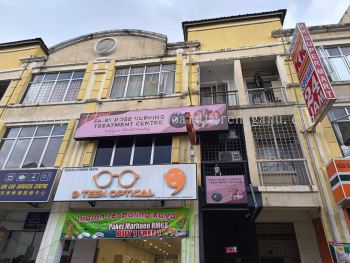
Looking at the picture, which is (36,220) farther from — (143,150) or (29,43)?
(29,43)

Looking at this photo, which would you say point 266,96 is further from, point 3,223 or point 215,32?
point 3,223

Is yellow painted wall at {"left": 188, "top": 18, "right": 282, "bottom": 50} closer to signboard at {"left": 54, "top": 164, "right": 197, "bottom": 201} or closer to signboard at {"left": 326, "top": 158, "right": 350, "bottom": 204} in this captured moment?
signboard at {"left": 326, "top": 158, "right": 350, "bottom": 204}

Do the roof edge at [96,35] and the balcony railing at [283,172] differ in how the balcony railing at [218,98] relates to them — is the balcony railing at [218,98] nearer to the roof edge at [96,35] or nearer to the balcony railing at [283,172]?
the balcony railing at [283,172]

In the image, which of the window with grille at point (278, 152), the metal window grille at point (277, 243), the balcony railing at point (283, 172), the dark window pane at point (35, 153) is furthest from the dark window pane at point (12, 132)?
the metal window grille at point (277, 243)

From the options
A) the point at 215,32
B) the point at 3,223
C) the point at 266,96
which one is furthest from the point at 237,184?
the point at 3,223

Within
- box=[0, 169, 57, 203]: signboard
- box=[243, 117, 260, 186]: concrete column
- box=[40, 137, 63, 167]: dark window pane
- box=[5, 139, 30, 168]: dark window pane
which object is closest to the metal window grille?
box=[243, 117, 260, 186]: concrete column

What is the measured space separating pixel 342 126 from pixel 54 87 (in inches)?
579

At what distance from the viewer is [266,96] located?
1310 cm

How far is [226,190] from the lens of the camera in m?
8.82

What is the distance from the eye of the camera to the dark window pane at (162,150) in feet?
34.6

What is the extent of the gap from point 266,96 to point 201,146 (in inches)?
195

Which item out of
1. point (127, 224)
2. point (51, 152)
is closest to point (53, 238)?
point (127, 224)

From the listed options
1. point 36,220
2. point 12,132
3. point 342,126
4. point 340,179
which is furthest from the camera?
point 12,132

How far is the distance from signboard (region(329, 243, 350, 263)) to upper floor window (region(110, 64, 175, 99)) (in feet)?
30.1
